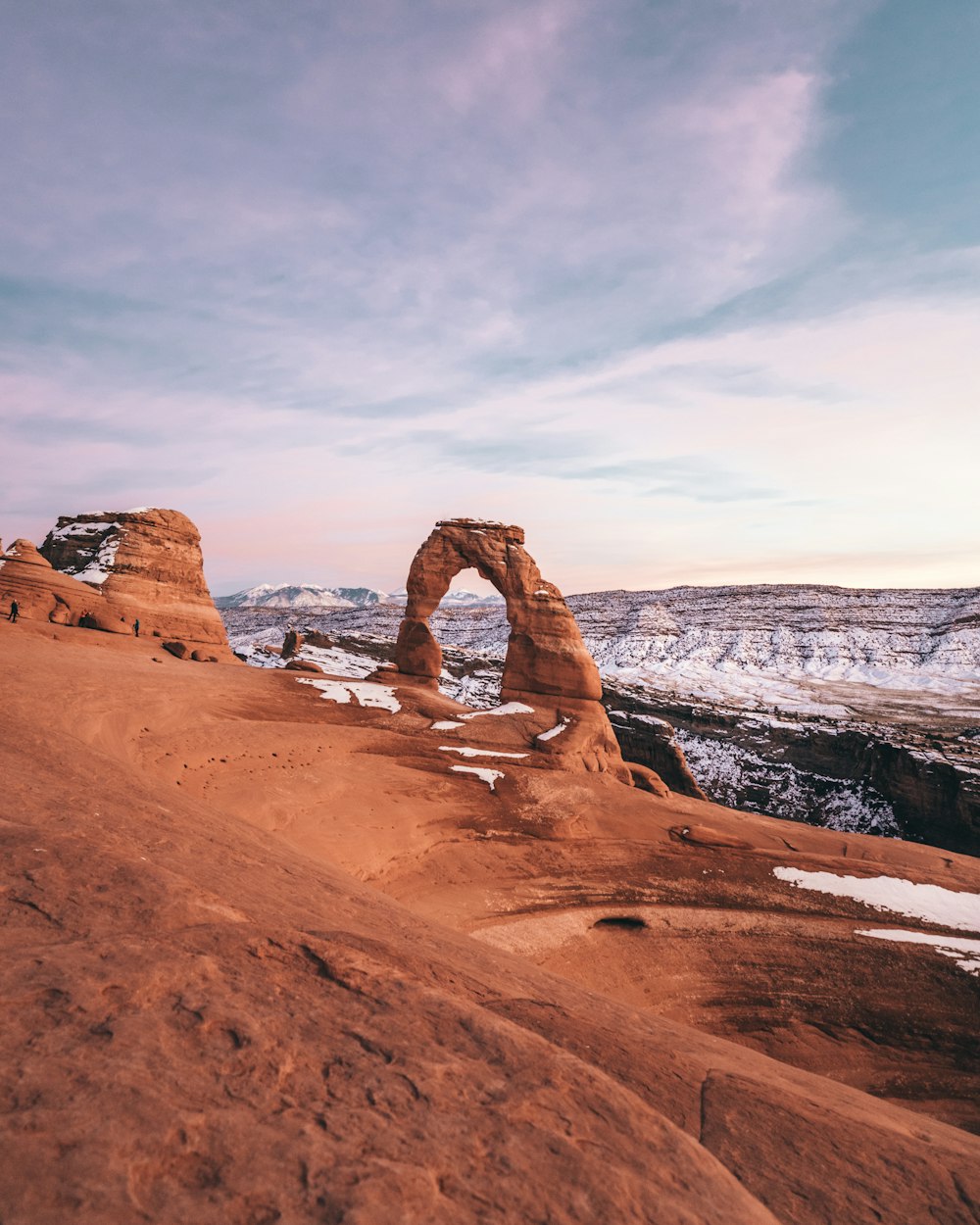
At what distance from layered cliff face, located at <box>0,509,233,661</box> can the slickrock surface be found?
14.1m

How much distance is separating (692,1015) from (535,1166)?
12.4 metres

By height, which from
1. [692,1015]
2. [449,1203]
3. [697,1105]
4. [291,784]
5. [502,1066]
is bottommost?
[692,1015]

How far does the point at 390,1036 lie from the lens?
4.11 m

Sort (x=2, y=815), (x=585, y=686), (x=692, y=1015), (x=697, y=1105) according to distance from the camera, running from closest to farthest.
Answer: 1. (x=697, y=1105)
2. (x=2, y=815)
3. (x=692, y=1015)
4. (x=585, y=686)

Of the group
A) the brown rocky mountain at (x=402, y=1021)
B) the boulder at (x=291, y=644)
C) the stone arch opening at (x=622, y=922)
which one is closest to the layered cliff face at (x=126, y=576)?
the boulder at (x=291, y=644)

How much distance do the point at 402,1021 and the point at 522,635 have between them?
2272 centimetres

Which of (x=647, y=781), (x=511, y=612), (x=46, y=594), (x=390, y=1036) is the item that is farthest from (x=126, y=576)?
(x=390, y=1036)

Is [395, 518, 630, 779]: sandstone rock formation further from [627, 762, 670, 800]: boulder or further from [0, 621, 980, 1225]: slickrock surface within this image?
[0, 621, 980, 1225]: slickrock surface

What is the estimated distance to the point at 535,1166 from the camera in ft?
10.4

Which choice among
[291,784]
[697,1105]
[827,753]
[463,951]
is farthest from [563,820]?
[827,753]

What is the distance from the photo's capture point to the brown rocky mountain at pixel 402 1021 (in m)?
2.89

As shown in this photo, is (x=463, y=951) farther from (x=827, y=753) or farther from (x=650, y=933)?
(x=827, y=753)

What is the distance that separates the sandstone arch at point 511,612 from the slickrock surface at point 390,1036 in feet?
37.2

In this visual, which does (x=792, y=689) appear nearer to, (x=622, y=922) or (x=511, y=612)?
(x=511, y=612)
